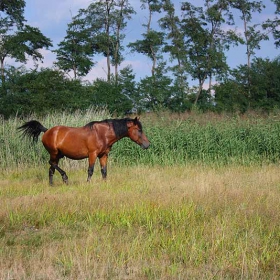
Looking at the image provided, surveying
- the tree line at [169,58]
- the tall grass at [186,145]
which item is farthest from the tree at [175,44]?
the tall grass at [186,145]

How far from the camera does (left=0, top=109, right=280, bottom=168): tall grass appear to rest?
37.8 feet

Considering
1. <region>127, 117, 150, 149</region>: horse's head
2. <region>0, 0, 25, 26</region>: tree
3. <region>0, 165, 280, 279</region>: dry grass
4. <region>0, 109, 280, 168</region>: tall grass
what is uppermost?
<region>0, 0, 25, 26</region>: tree

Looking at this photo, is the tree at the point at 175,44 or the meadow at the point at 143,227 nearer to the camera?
the meadow at the point at 143,227

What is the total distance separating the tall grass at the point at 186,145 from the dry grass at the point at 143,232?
13.5ft

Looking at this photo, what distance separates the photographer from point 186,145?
41.1 ft

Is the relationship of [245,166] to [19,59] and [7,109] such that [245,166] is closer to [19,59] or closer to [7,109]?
[7,109]

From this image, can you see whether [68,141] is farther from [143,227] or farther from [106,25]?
[106,25]

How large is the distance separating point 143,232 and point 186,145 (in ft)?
27.3

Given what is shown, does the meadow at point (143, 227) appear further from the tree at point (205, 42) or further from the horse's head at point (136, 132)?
the tree at point (205, 42)

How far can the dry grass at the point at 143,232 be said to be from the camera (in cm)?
336

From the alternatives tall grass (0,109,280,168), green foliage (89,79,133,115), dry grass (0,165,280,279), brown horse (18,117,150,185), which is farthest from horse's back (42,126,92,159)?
green foliage (89,79,133,115)

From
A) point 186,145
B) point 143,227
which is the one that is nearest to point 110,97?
point 186,145

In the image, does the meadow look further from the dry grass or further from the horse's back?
the horse's back

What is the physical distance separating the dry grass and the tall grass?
13.5 ft
